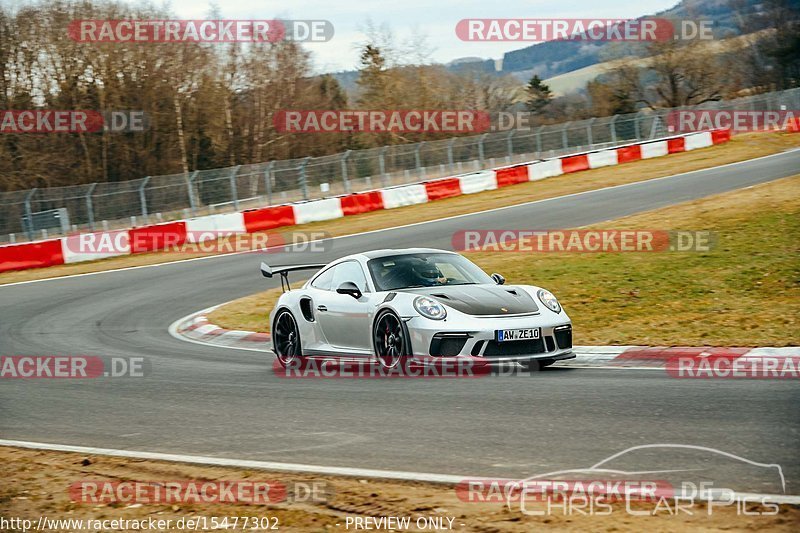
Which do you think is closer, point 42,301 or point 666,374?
point 666,374

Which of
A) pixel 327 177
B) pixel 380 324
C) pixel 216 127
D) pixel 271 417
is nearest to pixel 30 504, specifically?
pixel 271 417

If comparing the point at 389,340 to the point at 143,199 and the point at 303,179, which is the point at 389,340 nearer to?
the point at 143,199

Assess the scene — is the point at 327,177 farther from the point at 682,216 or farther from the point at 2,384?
the point at 2,384

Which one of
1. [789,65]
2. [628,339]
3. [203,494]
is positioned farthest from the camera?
[789,65]

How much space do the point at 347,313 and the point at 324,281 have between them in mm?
1045

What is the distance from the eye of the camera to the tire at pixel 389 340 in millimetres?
9631

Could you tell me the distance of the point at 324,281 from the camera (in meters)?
11.5

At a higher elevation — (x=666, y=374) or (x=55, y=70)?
(x=55, y=70)

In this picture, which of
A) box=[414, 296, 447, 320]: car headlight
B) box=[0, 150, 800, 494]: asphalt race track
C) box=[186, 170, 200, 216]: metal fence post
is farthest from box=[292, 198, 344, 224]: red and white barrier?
box=[414, 296, 447, 320]: car headlight

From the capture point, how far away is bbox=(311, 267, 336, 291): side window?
37.2ft

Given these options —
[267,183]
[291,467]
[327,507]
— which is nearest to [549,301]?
[291,467]

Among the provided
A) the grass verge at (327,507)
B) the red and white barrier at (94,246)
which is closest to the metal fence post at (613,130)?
the red and white barrier at (94,246)

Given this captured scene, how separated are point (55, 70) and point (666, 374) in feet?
145

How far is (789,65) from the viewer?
278 ft
